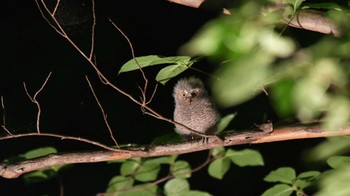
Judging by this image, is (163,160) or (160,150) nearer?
(160,150)

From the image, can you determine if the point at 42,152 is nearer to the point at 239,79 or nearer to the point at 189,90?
the point at 189,90

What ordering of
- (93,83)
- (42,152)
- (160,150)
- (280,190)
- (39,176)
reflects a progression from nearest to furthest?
(160,150) → (280,190) → (42,152) → (39,176) → (93,83)

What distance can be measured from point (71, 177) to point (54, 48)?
2.38 ft

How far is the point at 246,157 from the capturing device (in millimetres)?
1923

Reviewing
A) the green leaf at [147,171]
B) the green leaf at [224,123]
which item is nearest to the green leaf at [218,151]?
the green leaf at [224,123]

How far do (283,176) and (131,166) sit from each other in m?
0.63

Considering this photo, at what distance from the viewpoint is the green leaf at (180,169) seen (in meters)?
1.96

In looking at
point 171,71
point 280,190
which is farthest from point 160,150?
point 280,190

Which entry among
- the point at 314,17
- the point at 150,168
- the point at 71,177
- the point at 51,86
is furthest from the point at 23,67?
the point at 314,17

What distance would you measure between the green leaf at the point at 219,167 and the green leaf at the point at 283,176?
0.23m

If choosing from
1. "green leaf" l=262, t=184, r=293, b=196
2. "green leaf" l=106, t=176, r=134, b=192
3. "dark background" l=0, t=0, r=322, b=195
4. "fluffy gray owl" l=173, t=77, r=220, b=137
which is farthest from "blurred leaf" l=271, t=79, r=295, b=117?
"dark background" l=0, t=0, r=322, b=195

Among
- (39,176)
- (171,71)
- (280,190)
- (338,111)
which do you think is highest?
(171,71)

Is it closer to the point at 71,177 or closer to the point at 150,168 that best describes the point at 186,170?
the point at 150,168

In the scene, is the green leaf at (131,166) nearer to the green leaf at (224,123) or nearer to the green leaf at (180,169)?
the green leaf at (180,169)
